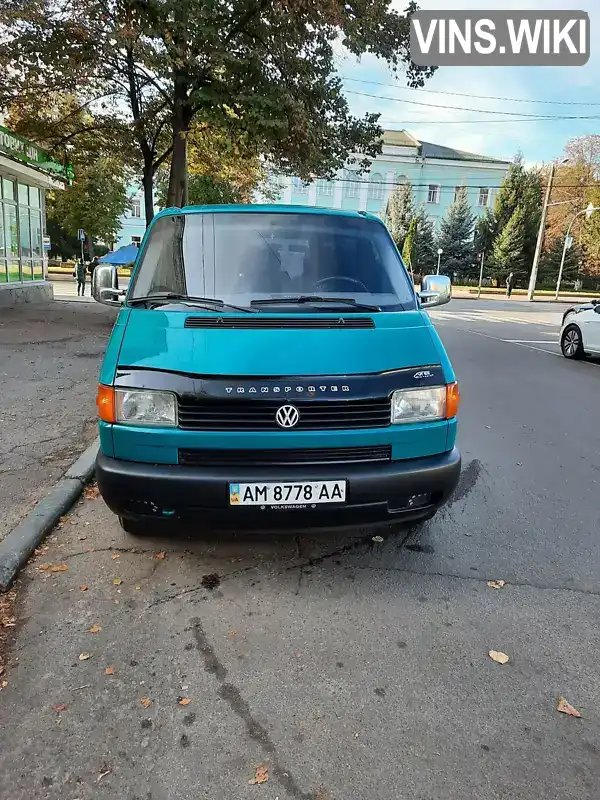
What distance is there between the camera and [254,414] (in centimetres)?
287

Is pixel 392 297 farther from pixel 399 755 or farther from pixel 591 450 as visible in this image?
pixel 591 450

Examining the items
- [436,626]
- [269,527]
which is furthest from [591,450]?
[269,527]

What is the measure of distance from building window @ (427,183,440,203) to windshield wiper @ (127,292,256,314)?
228ft

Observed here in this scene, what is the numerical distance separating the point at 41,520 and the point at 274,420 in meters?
1.97

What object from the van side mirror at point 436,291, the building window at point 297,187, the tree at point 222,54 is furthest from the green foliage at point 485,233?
the van side mirror at point 436,291

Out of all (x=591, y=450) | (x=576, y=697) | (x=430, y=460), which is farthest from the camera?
(x=591, y=450)

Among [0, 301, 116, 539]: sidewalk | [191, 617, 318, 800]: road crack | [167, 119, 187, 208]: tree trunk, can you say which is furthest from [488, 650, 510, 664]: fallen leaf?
[167, 119, 187, 208]: tree trunk

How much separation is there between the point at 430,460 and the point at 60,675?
2.08 m

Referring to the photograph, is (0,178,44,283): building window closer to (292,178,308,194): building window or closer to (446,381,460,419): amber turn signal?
(446,381,460,419): amber turn signal

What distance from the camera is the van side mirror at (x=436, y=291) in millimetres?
Answer: 4574

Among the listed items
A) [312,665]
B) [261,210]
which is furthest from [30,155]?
[312,665]

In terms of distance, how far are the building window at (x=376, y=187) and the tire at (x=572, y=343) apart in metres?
57.0

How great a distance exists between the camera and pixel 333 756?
6.88 ft

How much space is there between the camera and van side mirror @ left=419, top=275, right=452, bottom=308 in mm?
4574
